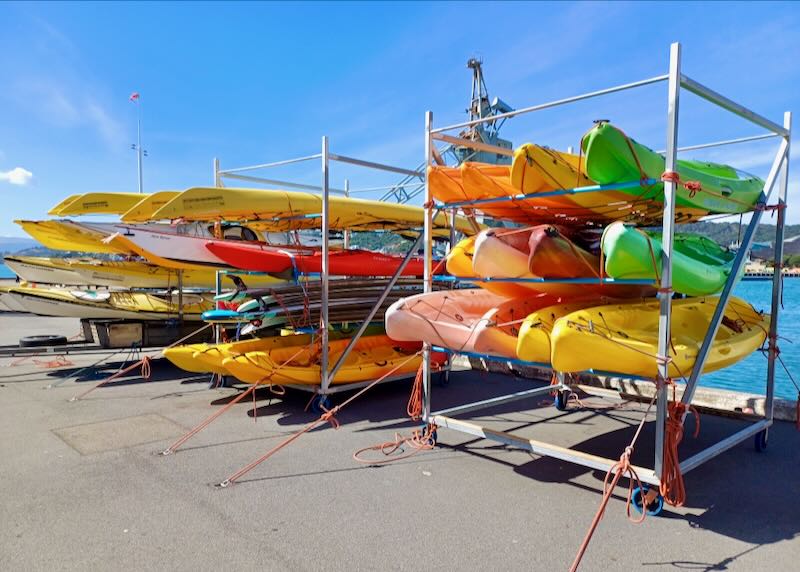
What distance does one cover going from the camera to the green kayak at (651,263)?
3998mm

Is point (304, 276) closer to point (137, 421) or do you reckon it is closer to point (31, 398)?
point (137, 421)

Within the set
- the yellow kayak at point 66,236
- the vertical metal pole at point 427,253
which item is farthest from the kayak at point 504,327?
the yellow kayak at point 66,236

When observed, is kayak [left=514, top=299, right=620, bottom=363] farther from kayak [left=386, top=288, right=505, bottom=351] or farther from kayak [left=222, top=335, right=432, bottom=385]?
kayak [left=222, top=335, right=432, bottom=385]

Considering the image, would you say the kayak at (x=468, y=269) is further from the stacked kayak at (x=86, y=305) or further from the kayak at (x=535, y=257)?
the stacked kayak at (x=86, y=305)

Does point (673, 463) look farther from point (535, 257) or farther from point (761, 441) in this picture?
point (761, 441)

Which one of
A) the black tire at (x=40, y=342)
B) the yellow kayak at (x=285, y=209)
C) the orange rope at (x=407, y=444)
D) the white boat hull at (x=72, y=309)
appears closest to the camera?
the orange rope at (x=407, y=444)

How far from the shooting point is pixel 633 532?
3842 mm

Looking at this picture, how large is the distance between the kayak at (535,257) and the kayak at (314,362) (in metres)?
1.97

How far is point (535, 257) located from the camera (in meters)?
4.61

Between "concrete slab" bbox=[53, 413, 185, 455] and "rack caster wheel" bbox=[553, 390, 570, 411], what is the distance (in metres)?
4.50

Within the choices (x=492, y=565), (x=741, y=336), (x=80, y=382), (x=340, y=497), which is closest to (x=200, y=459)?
(x=340, y=497)

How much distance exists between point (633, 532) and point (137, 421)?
5.34m

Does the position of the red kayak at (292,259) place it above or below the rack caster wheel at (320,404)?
above

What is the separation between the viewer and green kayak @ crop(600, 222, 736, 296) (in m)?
4.00
